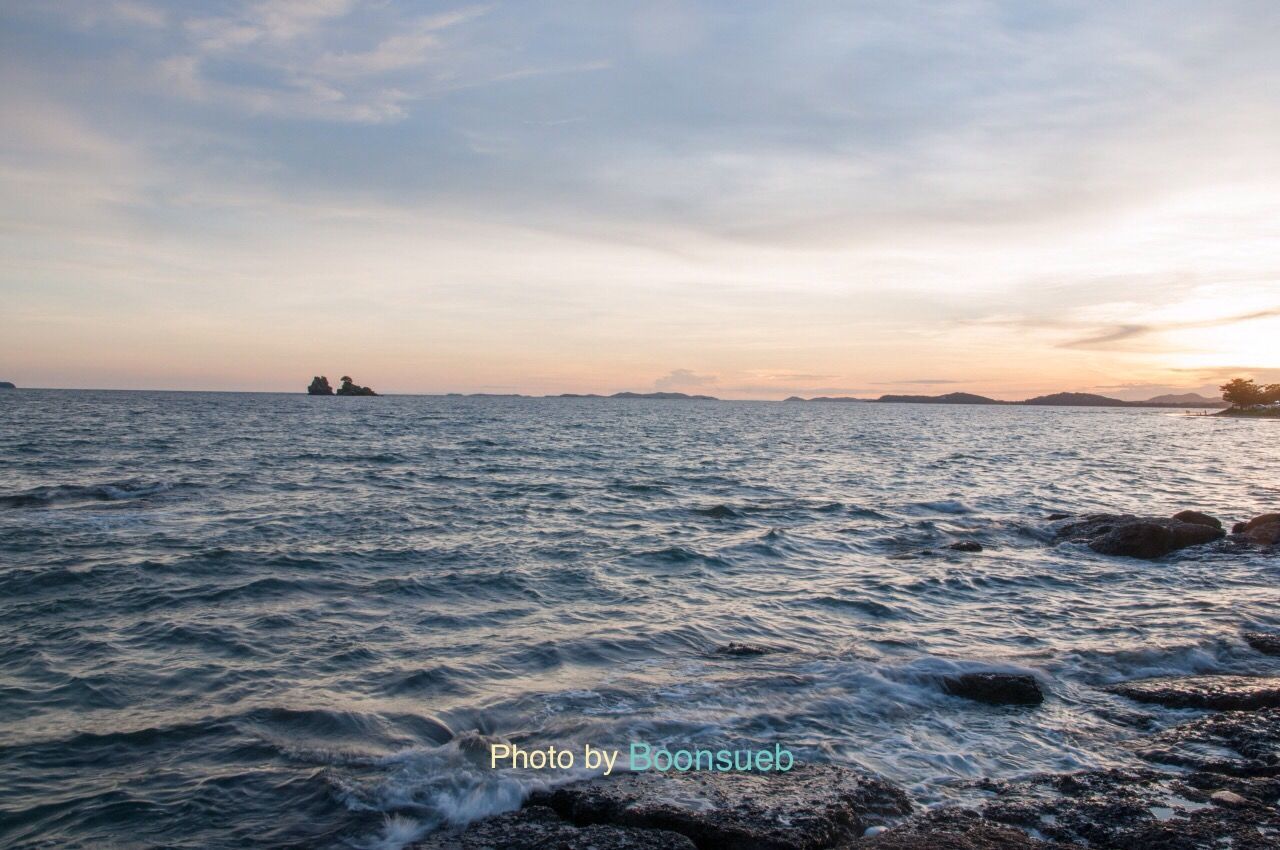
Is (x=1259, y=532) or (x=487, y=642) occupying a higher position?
(x=1259, y=532)

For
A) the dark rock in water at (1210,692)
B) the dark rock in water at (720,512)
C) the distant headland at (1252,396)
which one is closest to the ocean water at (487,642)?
the dark rock in water at (720,512)

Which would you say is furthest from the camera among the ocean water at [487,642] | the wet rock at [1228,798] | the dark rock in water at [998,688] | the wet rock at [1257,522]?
the wet rock at [1257,522]

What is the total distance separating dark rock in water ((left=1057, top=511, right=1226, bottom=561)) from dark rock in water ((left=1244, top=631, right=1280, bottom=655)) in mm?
7640

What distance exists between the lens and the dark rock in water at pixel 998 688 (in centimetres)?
934

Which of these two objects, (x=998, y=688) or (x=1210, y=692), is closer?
(x=1210, y=692)

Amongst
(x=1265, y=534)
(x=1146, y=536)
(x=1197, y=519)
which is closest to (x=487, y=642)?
(x=1146, y=536)

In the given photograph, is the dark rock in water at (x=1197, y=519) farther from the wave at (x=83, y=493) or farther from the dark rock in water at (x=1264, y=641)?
the wave at (x=83, y=493)

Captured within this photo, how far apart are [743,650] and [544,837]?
19.1 ft

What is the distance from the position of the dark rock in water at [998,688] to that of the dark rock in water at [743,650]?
256cm

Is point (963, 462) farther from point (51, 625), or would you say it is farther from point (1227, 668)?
point (51, 625)

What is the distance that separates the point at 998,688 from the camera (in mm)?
9438

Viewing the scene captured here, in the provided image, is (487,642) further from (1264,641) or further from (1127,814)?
(1264,641)

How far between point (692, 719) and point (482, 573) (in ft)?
26.9

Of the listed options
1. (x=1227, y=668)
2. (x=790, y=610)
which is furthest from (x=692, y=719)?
(x=1227, y=668)
